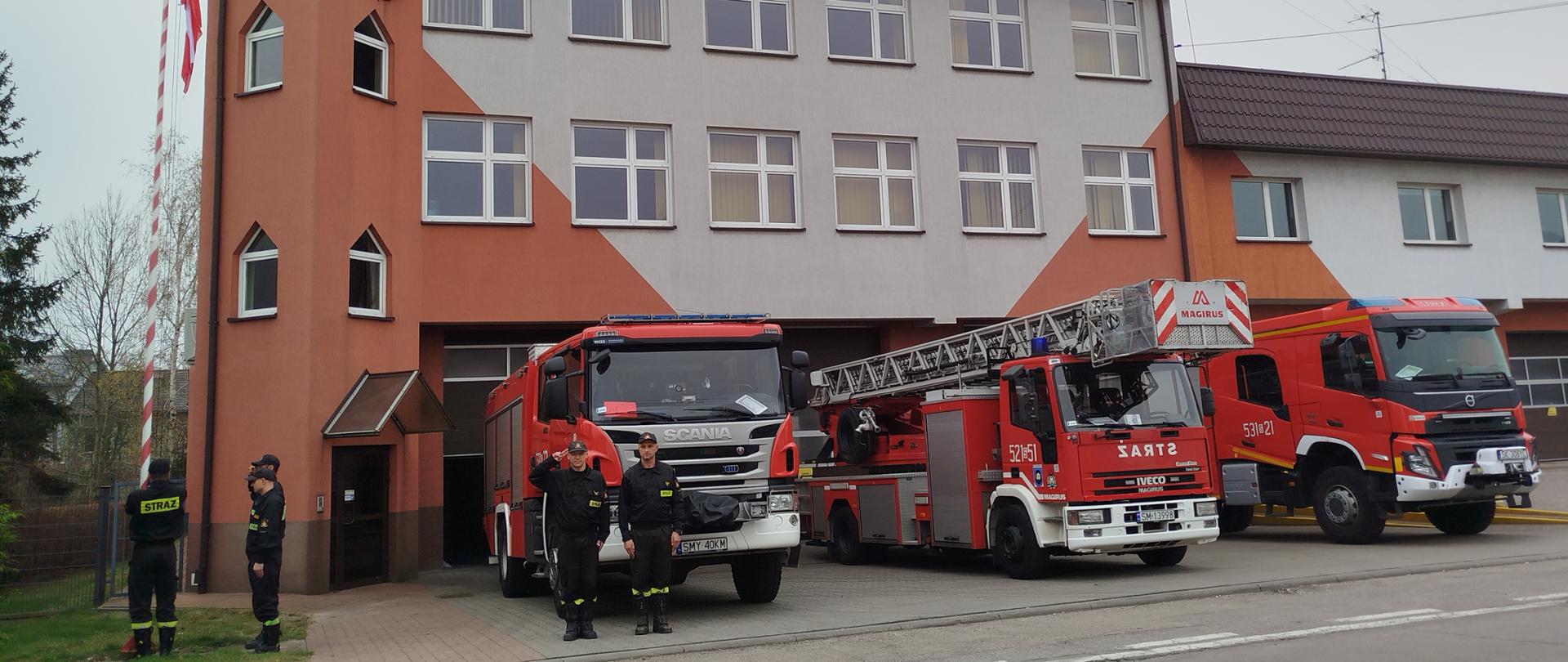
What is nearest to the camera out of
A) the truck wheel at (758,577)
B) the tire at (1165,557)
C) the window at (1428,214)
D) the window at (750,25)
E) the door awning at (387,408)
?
the truck wheel at (758,577)

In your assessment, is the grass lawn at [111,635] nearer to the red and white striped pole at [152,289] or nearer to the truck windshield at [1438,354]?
the red and white striped pole at [152,289]

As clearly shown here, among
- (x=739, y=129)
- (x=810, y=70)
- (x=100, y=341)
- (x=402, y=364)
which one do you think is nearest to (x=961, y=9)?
(x=810, y=70)

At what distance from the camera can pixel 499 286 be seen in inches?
716

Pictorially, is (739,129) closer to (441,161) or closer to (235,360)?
(441,161)

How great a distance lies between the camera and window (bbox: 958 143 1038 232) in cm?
2100

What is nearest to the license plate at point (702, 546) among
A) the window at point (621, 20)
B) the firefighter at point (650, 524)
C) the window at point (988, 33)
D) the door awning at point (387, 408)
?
the firefighter at point (650, 524)

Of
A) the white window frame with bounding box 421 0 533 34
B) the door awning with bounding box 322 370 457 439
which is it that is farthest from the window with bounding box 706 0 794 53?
the door awning with bounding box 322 370 457 439

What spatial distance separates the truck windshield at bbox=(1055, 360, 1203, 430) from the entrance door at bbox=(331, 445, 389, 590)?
9991 mm

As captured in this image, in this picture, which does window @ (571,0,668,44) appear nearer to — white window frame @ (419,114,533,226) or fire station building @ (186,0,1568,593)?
fire station building @ (186,0,1568,593)

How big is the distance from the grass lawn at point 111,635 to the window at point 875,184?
11.2 meters

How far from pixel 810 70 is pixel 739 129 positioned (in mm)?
1719

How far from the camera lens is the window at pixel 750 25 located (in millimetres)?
20078

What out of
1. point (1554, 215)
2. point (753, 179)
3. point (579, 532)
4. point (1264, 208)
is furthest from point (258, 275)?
point (1554, 215)

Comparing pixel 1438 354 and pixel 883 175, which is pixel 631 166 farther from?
pixel 1438 354
